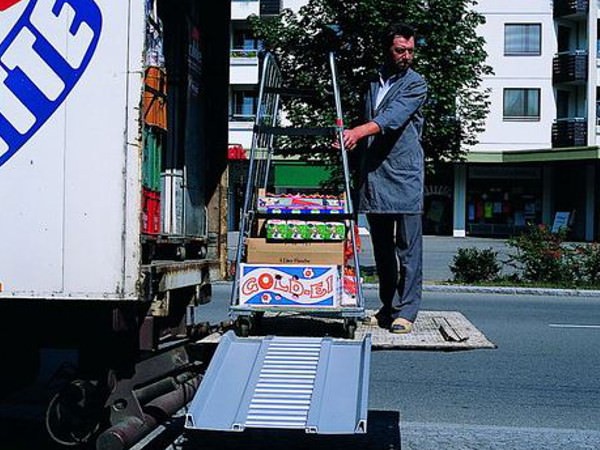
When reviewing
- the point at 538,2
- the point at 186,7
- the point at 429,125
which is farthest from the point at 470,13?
the point at 538,2

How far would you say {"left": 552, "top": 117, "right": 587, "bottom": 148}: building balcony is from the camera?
1888 inches

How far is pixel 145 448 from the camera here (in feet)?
20.3

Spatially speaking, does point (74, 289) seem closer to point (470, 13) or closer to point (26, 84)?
point (26, 84)

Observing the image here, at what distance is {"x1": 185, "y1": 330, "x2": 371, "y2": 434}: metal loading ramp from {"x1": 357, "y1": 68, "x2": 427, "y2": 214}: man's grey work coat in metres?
1.02

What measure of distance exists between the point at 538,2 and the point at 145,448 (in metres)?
46.1

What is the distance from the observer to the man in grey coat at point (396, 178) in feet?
17.9

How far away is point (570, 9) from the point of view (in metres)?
48.1

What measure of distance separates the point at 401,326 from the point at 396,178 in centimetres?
83

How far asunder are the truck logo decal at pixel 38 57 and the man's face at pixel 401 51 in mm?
1900

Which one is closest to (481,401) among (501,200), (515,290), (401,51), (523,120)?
(401,51)

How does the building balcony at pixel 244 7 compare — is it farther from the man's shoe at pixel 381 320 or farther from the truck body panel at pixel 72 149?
the truck body panel at pixel 72 149

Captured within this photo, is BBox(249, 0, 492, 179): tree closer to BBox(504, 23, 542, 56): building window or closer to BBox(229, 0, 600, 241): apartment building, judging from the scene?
BBox(229, 0, 600, 241): apartment building

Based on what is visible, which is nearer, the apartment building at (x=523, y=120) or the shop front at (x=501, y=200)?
the apartment building at (x=523, y=120)

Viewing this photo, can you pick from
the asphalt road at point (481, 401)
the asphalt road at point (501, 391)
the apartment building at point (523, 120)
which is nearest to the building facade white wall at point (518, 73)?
the apartment building at point (523, 120)
